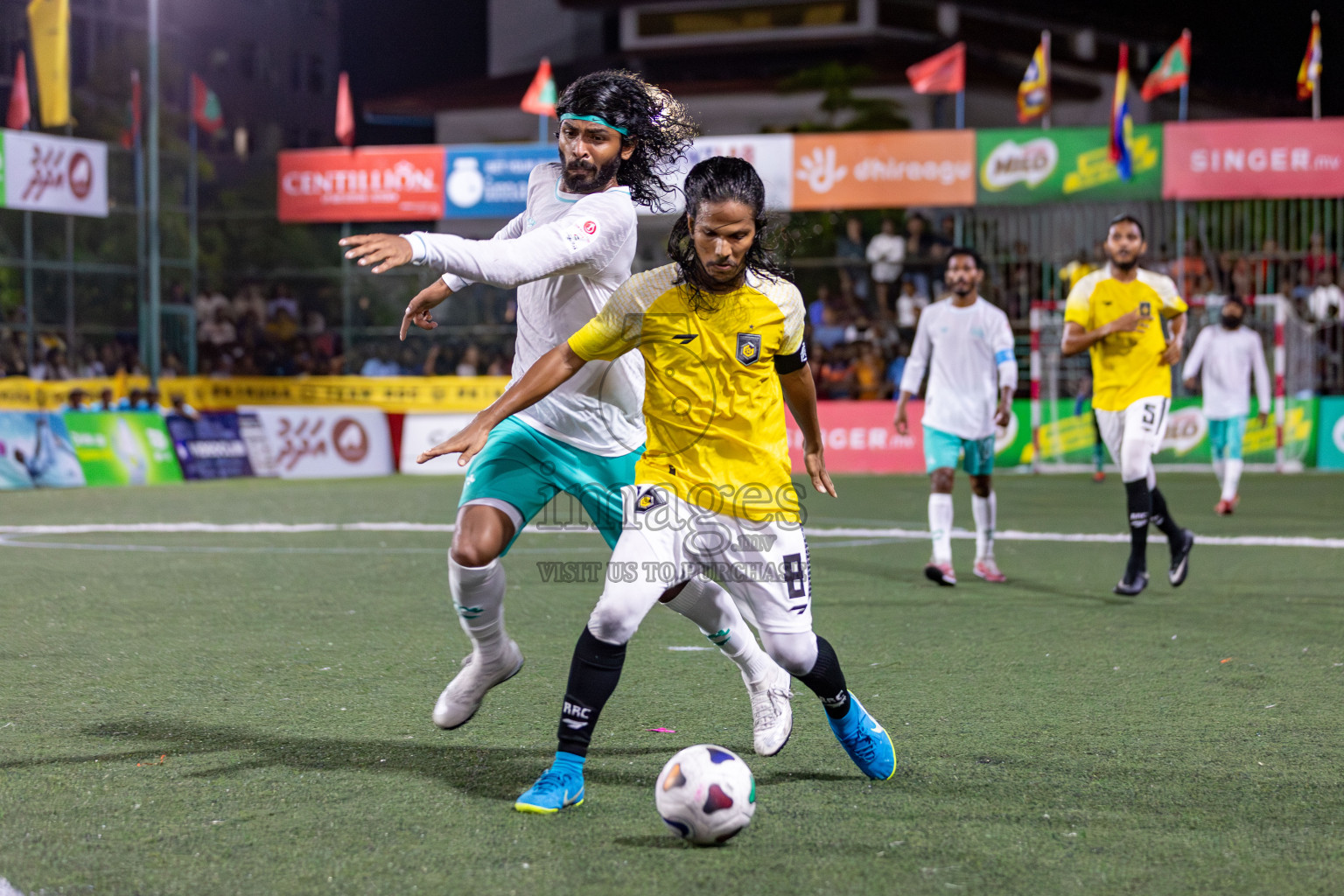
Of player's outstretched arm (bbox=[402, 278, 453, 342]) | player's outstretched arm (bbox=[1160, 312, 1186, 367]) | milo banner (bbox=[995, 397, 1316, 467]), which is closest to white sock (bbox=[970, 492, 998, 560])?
player's outstretched arm (bbox=[1160, 312, 1186, 367])

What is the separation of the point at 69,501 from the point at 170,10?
151 feet

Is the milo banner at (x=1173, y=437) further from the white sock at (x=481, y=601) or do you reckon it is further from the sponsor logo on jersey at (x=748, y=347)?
the sponsor logo on jersey at (x=748, y=347)

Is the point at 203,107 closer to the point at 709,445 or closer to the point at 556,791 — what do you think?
the point at 709,445

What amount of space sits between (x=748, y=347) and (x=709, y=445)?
310mm

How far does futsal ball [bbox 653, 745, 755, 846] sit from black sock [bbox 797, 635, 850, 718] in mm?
515

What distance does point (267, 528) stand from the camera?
1232cm

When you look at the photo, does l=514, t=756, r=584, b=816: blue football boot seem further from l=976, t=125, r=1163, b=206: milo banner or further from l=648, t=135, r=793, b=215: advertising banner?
l=976, t=125, r=1163, b=206: milo banner

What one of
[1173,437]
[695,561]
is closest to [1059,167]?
[1173,437]

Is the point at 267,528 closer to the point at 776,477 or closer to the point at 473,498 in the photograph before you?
the point at 473,498

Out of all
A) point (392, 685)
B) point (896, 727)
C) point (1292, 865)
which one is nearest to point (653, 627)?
point (392, 685)

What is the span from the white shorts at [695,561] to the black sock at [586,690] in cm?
5

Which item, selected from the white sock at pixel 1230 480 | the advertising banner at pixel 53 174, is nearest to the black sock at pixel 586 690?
the white sock at pixel 1230 480

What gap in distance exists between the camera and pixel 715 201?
13.0ft

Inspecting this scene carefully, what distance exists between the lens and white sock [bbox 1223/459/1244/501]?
13.8 m
